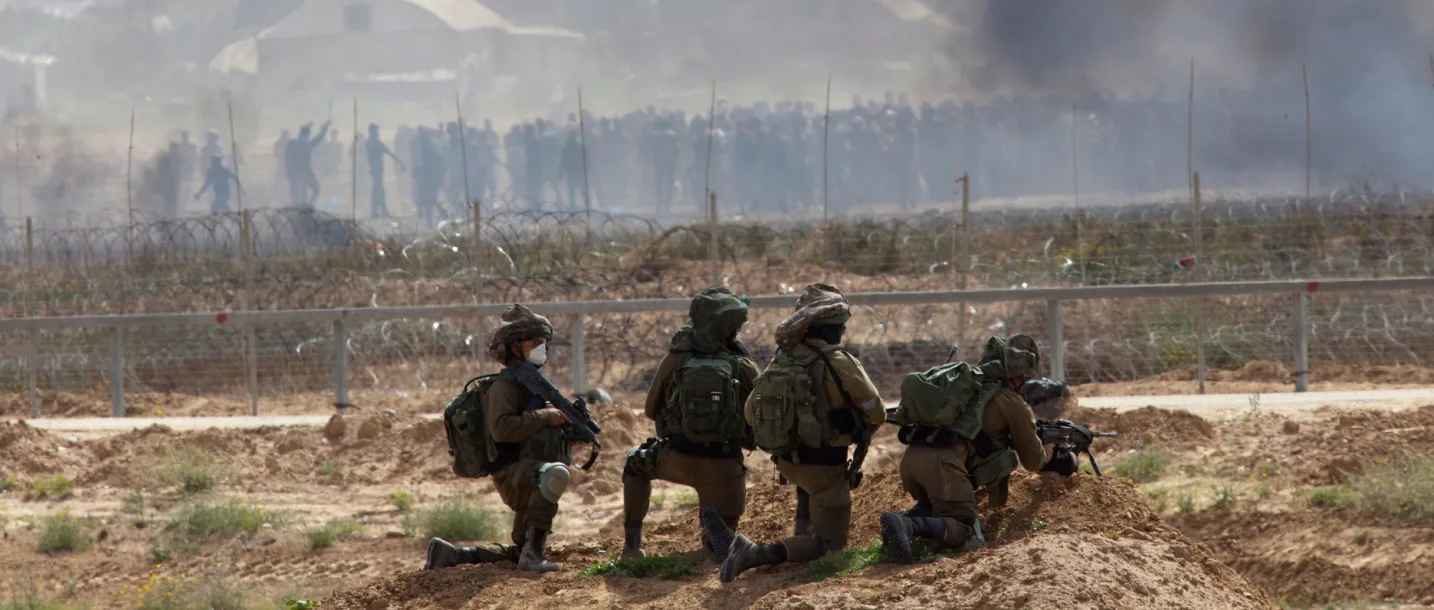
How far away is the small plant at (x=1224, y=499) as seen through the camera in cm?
1180

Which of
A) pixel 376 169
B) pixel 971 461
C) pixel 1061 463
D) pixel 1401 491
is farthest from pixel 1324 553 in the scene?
pixel 376 169

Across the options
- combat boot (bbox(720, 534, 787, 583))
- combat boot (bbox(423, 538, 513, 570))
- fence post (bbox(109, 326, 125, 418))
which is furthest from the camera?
fence post (bbox(109, 326, 125, 418))

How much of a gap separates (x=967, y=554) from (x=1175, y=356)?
10.2m

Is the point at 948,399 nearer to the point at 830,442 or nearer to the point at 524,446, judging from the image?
the point at 830,442

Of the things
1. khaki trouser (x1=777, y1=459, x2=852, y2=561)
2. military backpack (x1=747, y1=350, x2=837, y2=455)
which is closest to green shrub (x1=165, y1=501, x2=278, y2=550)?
khaki trouser (x1=777, y1=459, x2=852, y2=561)

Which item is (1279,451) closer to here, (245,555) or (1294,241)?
(245,555)

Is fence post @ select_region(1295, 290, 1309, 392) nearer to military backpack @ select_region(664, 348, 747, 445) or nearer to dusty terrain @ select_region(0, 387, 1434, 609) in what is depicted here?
dusty terrain @ select_region(0, 387, 1434, 609)

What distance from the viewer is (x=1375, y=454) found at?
1230cm

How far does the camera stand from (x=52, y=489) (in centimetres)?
1466

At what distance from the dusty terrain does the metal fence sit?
1039mm

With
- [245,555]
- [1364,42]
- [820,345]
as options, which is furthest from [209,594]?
[1364,42]

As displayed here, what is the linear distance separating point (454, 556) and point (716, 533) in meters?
1.38

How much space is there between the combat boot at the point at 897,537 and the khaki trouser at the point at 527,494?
175 cm

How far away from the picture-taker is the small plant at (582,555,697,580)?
8.86m
